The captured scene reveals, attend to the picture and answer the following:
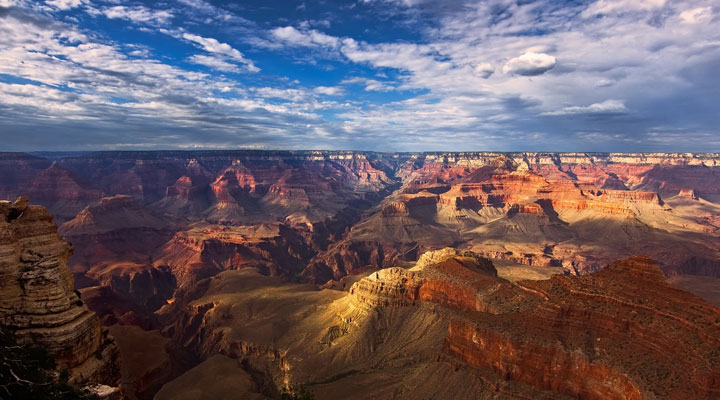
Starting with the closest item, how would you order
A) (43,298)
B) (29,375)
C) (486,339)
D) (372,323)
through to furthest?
(29,375) < (43,298) < (486,339) < (372,323)

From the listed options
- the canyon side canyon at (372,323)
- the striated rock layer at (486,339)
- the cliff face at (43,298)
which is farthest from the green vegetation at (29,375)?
the striated rock layer at (486,339)

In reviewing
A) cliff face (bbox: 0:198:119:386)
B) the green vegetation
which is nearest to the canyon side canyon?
cliff face (bbox: 0:198:119:386)

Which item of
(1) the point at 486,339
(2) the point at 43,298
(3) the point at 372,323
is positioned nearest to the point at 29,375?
(2) the point at 43,298

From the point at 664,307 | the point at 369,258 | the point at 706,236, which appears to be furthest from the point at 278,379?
the point at 706,236

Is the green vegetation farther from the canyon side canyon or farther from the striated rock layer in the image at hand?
the striated rock layer

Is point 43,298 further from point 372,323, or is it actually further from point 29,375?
point 372,323

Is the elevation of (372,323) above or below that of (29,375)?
below

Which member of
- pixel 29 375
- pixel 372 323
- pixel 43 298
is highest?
pixel 43 298
